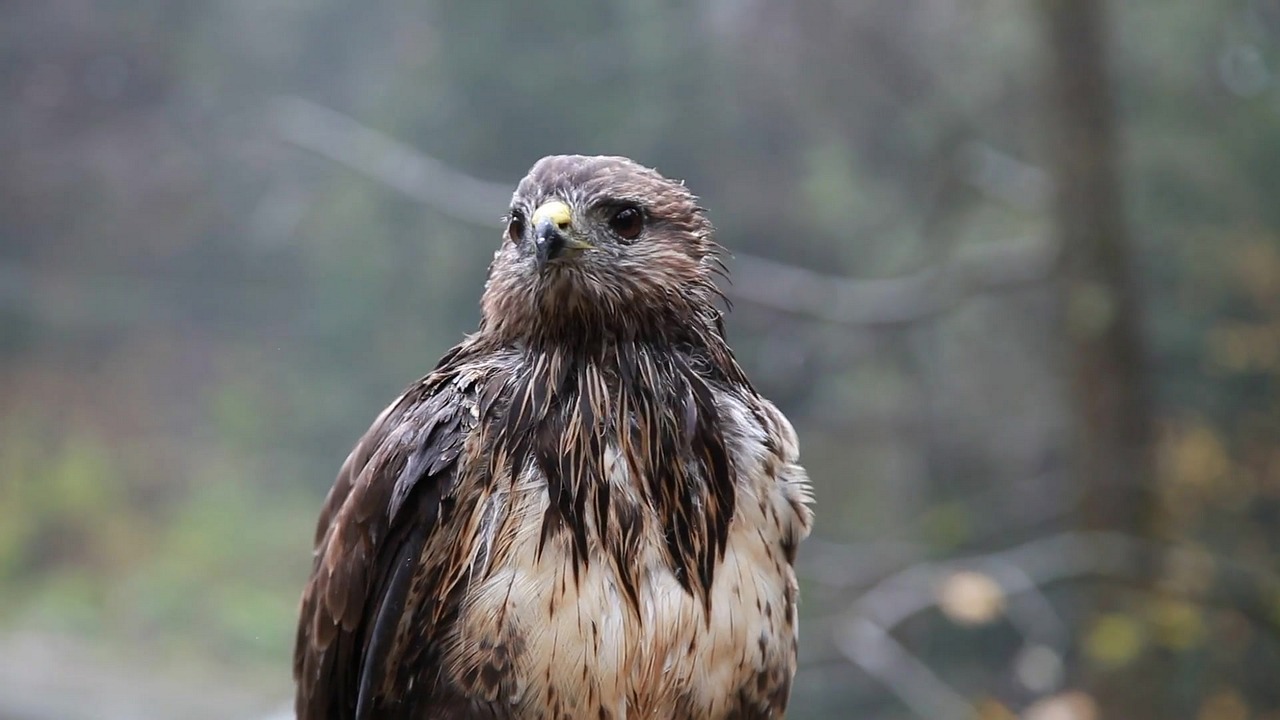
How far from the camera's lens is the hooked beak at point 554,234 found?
1.36m

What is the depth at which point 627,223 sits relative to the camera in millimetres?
1457

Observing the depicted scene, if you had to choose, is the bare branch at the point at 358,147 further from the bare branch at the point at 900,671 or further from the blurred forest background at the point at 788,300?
the bare branch at the point at 900,671

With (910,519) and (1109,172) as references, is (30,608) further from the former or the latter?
(1109,172)

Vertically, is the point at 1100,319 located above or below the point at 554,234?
above

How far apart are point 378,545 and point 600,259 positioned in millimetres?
443

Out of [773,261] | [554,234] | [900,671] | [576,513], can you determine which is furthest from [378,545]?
[900,671]

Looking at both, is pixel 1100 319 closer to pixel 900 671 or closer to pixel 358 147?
pixel 900 671

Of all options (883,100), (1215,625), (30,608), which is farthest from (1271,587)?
(30,608)

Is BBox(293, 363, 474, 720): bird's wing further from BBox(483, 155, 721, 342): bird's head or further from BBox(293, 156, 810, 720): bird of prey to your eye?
BBox(483, 155, 721, 342): bird's head

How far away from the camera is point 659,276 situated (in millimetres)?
1455

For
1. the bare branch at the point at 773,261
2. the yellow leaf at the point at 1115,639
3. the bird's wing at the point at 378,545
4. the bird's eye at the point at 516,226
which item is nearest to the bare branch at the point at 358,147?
the bare branch at the point at 773,261

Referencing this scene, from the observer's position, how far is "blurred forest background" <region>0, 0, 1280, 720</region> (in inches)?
124

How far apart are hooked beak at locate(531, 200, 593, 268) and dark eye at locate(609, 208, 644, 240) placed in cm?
7

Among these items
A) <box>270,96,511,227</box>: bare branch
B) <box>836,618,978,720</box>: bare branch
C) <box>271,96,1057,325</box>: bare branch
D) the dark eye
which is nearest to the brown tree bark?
<box>271,96,1057,325</box>: bare branch
